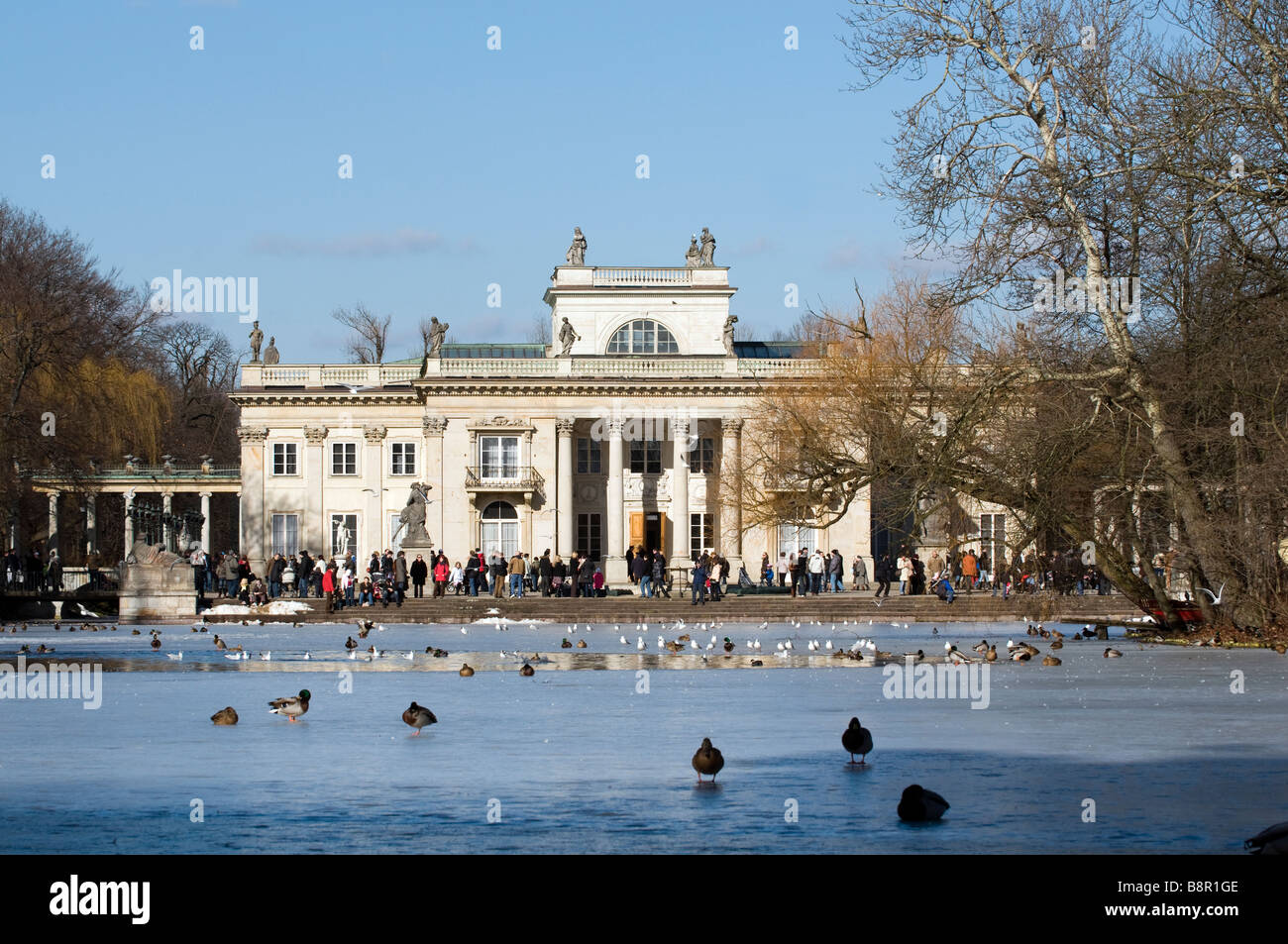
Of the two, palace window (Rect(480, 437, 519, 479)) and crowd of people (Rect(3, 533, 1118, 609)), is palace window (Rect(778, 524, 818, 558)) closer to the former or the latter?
crowd of people (Rect(3, 533, 1118, 609))

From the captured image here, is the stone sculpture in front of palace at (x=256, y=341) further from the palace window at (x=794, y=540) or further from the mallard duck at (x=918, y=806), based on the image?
the mallard duck at (x=918, y=806)

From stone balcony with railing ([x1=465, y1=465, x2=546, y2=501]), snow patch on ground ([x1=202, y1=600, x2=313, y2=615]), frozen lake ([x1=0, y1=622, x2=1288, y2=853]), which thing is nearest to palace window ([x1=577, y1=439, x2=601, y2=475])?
stone balcony with railing ([x1=465, y1=465, x2=546, y2=501])

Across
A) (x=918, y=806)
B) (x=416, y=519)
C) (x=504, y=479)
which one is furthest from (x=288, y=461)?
(x=918, y=806)

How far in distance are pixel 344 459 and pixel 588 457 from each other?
1050 centimetres

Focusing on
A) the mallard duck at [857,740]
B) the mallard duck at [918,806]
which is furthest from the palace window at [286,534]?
the mallard duck at [918,806]

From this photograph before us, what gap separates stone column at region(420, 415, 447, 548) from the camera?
69688 mm

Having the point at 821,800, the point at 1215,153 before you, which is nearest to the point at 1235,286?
the point at 1215,153

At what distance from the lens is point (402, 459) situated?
72250mm

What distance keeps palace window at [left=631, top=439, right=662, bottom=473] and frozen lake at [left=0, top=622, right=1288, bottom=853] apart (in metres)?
51.0
